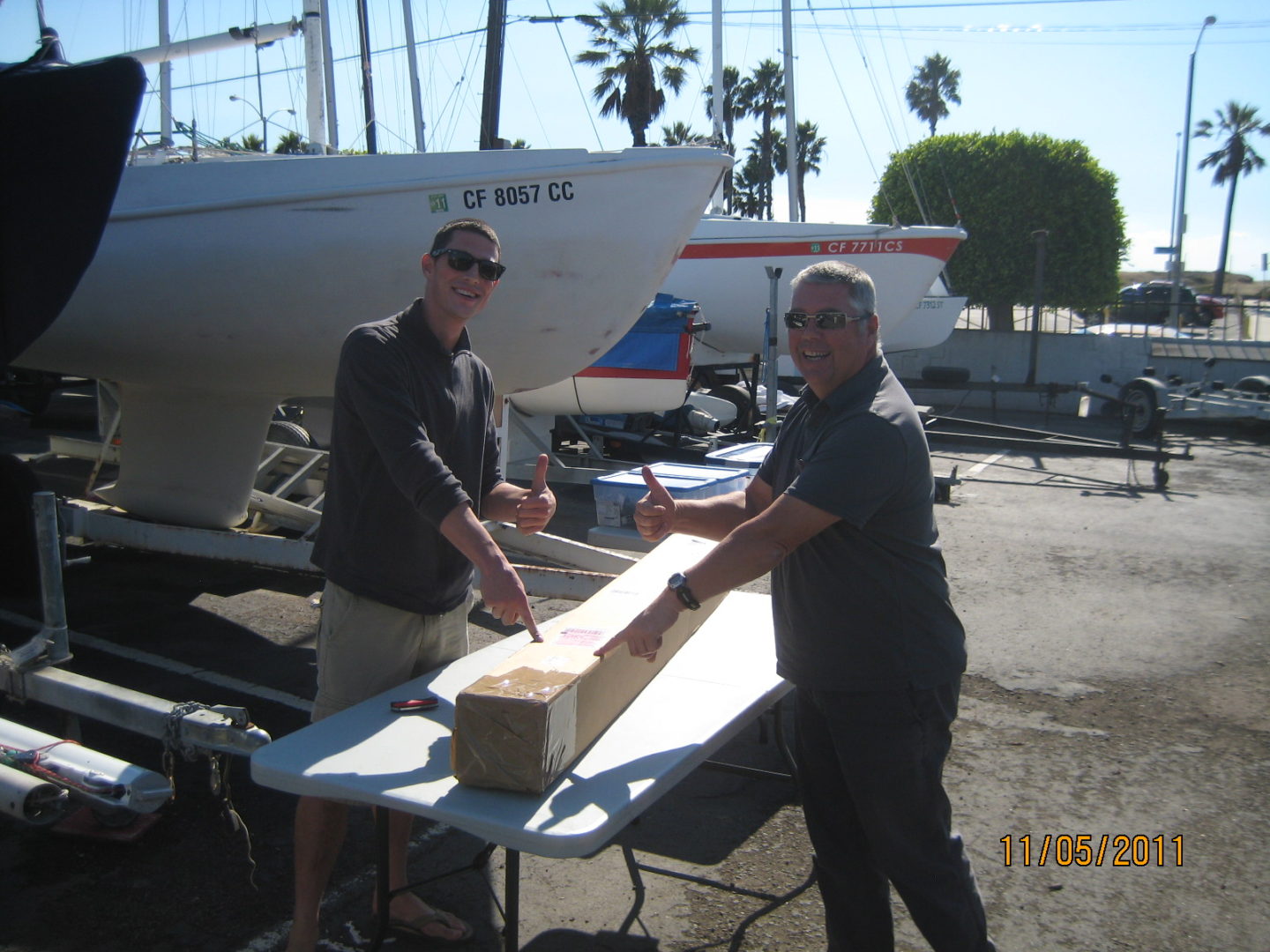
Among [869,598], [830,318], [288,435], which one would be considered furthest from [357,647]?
[288,435]

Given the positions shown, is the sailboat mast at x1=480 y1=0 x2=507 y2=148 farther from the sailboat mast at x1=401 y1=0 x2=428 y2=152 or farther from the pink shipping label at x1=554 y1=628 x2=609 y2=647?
the pink shipping label at x1=554 y1=628 x2=609 y2=647

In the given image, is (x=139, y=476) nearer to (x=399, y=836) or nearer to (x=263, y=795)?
(x=263, y=795)

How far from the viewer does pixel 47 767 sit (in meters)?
2.64

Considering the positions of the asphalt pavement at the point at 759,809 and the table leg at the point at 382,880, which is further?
the asphalt pavement at the point at 759,809

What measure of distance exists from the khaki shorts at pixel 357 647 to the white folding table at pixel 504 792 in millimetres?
82

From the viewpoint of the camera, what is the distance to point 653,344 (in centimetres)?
1002

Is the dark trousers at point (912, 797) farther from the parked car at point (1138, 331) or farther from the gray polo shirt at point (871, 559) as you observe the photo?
the parked car at point (1138, 331)

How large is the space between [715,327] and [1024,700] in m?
10.4

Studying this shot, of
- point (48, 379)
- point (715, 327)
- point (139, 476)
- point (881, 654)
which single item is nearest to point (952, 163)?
point (715, 327)

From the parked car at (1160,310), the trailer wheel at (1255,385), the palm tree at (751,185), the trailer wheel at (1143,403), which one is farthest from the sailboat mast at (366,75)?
the palm tree at (751,185)

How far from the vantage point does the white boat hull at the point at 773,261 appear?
1391cm

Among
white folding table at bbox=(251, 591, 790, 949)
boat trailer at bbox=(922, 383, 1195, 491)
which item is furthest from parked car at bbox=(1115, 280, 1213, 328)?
white folding table at bbox=(251, 591, 790, 949)

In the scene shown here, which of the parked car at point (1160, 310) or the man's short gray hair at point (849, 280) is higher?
the parked car at point (1160, 310)
